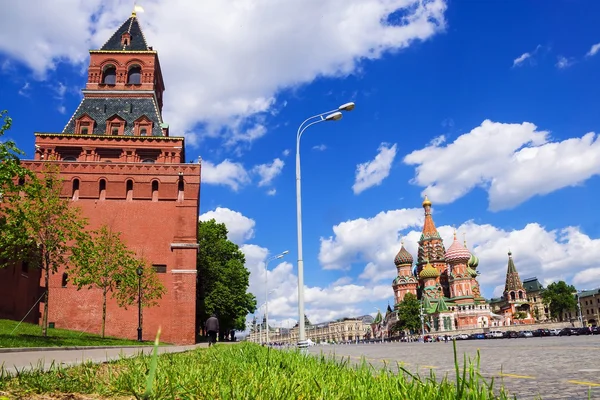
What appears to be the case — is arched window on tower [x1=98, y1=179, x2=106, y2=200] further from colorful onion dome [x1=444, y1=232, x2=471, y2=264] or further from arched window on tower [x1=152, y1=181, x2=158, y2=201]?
colorful onion dome [x1=444, y1=232, x2=471, y2=264]

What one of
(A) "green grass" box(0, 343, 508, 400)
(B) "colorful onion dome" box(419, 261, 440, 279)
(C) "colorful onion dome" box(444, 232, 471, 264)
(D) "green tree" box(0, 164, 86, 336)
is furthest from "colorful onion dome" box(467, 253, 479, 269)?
(A) "green grass" box(0, 343, 508, 400)

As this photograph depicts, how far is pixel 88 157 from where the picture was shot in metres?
38.7

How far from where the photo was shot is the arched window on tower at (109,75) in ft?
144

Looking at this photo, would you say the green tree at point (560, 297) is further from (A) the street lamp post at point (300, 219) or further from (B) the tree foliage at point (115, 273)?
(A) the street lamp post at point (300, 219)

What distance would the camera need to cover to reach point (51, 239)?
22.5 m

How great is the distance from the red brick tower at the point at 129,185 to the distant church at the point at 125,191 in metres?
0.07

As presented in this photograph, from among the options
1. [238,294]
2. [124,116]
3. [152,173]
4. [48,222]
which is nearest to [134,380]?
[48,222]

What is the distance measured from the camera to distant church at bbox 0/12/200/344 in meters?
32.6

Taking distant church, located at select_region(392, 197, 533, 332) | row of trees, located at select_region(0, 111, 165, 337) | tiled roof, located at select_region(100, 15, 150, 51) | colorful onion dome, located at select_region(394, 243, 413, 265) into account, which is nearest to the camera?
row of trees, located at select_region(0, 111, 165, 337)

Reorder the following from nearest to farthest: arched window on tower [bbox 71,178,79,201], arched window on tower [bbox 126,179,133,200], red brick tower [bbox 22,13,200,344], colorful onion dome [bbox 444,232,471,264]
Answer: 1. red brick tower [bbox 22,13,200,344]
2. arched window on tower [bbox 71,178,79,201]
3. arched window on tower [bbox 126,179,133,200]
4. colorful onion dome [bbox 444,232,471,264]

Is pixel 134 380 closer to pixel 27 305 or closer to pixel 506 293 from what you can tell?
pixel 27 305

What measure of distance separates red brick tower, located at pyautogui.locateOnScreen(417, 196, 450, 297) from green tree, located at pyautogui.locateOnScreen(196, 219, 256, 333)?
224ft

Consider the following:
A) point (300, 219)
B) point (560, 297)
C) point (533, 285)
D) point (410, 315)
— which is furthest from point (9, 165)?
point (533, 285)

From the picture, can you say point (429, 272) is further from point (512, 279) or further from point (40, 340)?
point (40, 340)
